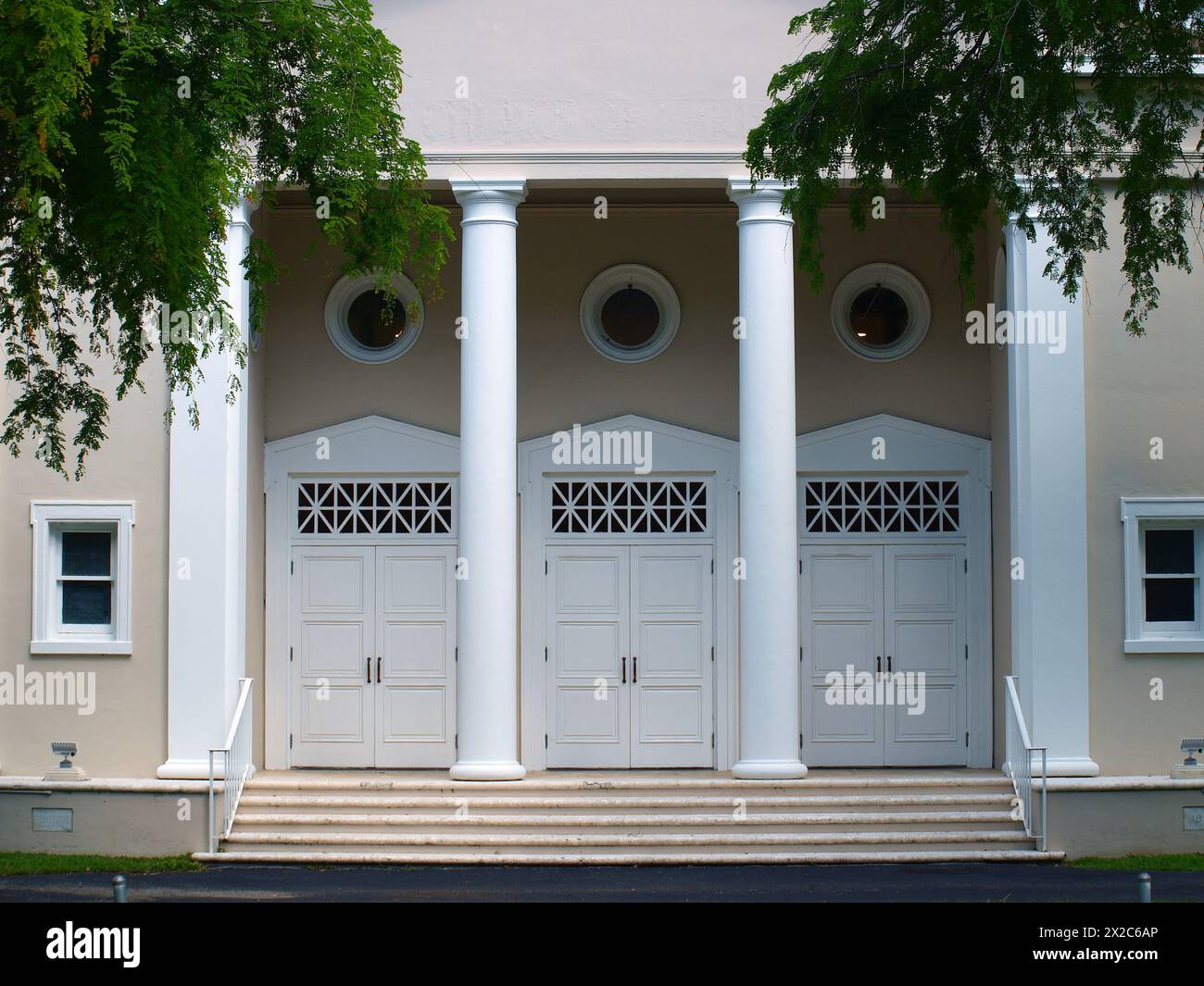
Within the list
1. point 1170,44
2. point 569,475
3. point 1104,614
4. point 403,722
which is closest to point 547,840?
point 403,722

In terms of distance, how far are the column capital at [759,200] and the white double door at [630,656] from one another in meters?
3.72

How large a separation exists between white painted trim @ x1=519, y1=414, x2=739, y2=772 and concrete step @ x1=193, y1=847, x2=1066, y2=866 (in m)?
2.74

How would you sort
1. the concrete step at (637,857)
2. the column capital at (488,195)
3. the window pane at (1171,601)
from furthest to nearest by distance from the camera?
the window pane at (1171,601) < the column capital at (488,195) < the concrete step at (637,857)

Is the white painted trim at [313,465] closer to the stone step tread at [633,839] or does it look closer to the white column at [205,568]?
the white column at [205,568]

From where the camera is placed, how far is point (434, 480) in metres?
15.9

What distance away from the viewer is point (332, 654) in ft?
51.7

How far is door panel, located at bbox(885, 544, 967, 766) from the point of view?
51.2 feet

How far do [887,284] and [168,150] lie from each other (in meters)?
9.63

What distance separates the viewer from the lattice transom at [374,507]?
15852 mm

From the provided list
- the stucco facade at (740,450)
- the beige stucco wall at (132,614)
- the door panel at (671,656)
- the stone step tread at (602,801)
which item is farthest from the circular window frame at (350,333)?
the stone step tread at (602,801)

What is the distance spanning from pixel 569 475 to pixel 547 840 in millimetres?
4332

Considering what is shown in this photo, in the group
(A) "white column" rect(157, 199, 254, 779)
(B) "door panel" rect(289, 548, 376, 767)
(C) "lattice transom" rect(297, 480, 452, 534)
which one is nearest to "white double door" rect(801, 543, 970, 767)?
(C) "lattice transom" rect(297, 480, 452, 534)

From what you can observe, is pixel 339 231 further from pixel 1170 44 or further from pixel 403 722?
pixel 403 722

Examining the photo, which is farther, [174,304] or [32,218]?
[174,304]
